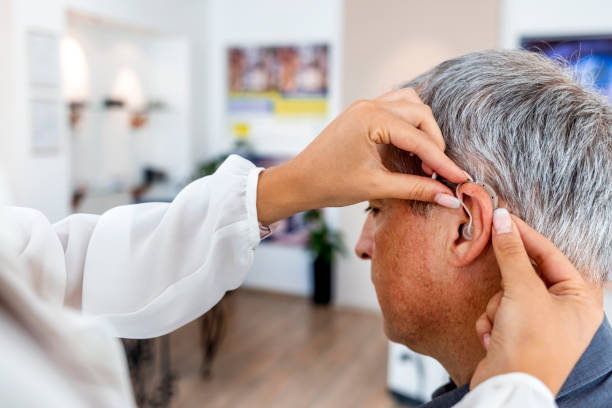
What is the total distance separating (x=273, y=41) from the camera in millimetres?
5762

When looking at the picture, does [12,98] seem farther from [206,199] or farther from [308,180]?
[308,180]

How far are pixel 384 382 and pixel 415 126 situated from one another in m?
3.33

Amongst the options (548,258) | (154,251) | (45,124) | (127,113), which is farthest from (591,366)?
(127,113)

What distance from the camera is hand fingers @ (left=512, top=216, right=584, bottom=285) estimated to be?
76 centimetres

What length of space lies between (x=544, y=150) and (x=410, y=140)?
0.89 ft

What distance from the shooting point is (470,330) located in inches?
40.9

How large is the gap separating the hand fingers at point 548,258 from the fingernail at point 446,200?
12cm

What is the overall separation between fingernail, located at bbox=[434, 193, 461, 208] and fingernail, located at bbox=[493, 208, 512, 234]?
0.25ft

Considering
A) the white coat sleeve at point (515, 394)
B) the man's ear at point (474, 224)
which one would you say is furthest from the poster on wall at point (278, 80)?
the white coat sleeve at point (515, 394)

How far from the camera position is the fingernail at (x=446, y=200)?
924 mm

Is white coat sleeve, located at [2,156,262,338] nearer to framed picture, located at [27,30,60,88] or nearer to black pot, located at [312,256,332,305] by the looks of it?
framed picture, located at [27,30,60,88]

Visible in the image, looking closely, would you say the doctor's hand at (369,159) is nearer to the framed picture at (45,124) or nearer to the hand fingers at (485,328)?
the hand fingers at (485,328)

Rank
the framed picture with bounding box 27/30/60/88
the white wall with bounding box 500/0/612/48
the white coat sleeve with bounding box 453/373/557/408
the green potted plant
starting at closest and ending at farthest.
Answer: the white coat sleeve with bounding box 453/373/557/408, the framed picture with bounding box 27/30/60/88, the white wall with bounding box 500/0/612/48, the green potted plant

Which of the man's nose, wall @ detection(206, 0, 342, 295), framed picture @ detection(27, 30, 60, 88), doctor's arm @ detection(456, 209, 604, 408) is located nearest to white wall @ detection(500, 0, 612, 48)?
wall @ detection(206, 0, 342, 295)
